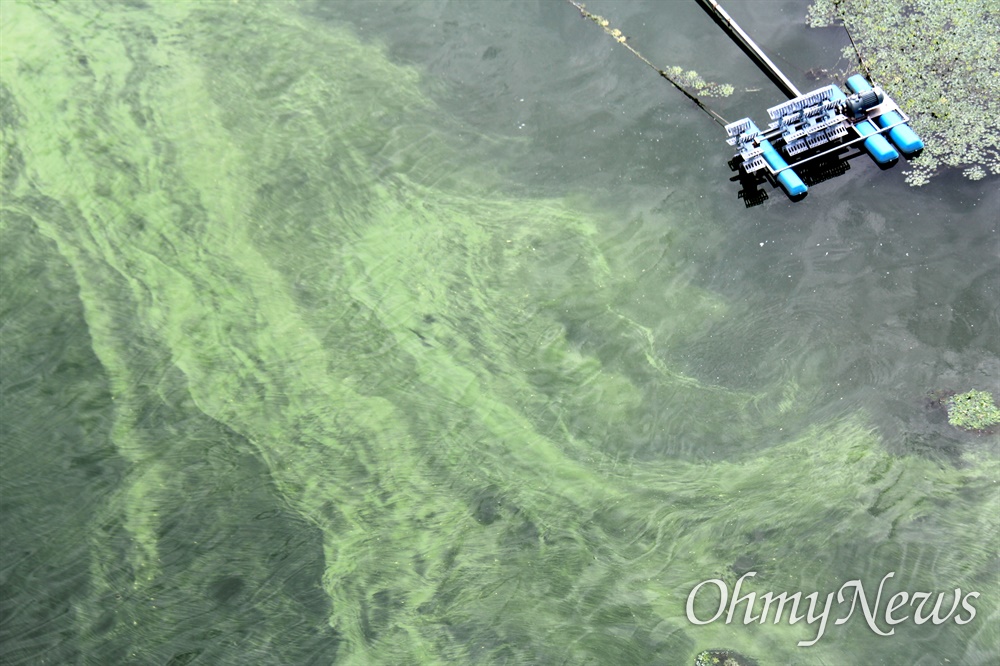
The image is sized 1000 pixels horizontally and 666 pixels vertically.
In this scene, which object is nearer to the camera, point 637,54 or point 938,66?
point 938,66

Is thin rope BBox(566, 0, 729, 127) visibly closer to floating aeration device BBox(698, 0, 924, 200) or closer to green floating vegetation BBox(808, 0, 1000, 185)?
floating aeration device BBox(698, 0, 924, 200)

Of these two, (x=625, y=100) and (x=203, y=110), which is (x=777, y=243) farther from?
(x=203, y=110)

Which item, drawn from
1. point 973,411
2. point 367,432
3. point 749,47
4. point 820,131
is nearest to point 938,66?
point 820,131

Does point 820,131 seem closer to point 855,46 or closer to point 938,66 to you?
point 855,46

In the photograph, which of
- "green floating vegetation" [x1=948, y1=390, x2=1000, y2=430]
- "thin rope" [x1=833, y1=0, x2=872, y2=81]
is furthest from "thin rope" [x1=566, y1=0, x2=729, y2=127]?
"green floating vegetation" [x1=948, y1=390, x2=1000, y2=430]

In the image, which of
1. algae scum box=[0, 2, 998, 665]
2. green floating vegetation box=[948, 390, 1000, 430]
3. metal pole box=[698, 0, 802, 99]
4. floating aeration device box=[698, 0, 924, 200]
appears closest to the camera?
algae scum box=[0, 2, 998, 665]

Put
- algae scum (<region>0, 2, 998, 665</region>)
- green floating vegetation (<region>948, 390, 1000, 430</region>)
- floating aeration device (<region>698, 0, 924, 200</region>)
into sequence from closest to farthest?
algae scum (<region>0, 2, 998, 665</region>), green floating vegetation (<region>948, 390, 1000, 430</region>), floating aeration device (<region>698, 0, 924, 200</region>)
